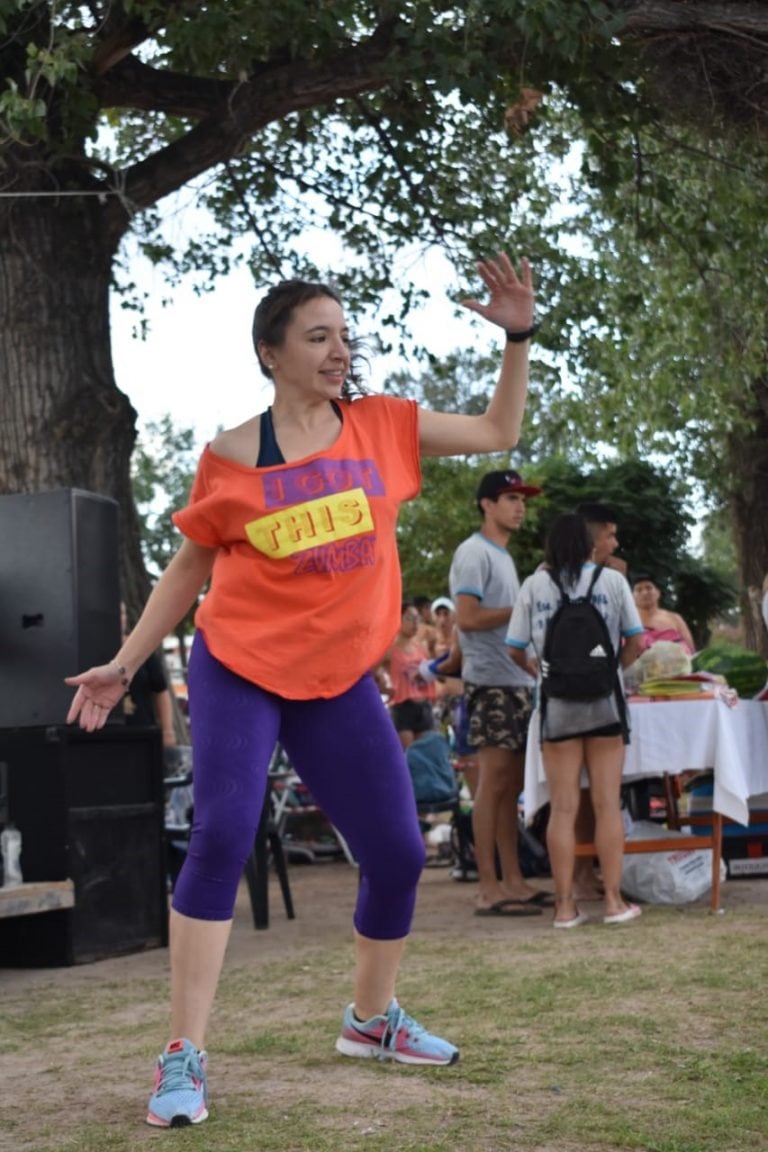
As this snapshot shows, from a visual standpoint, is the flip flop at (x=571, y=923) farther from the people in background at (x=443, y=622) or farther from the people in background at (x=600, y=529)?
the people in background at (x=443, y=622)

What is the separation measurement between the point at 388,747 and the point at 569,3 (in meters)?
5.94

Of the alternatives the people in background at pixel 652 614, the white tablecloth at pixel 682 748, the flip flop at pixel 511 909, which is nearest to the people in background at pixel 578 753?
the white tablecloth at pixel 682 748

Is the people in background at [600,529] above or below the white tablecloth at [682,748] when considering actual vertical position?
above

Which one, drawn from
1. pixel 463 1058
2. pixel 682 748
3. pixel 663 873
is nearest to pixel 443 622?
pixel 663 873

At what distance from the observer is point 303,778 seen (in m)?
4.23

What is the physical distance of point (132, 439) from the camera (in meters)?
10.6

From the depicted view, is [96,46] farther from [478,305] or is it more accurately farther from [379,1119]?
[379,1119]

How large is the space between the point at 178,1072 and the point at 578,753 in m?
4.44

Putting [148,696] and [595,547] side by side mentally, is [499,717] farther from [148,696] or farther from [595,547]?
[148,696]

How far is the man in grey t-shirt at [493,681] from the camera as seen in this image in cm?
872

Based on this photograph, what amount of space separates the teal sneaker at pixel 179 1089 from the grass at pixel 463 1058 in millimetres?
57

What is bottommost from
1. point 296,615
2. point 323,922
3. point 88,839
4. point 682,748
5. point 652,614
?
point 323,922

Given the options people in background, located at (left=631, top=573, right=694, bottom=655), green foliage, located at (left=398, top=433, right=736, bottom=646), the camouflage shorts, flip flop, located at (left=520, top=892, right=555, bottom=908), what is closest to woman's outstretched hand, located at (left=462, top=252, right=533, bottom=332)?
the camouflage shorts

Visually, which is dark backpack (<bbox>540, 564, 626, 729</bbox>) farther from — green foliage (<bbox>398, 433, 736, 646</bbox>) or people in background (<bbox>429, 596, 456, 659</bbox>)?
green foliage (<bbox>398, 433, 736, 646</bbox>)
